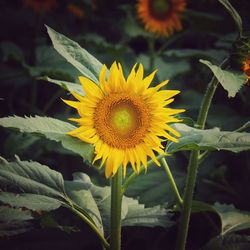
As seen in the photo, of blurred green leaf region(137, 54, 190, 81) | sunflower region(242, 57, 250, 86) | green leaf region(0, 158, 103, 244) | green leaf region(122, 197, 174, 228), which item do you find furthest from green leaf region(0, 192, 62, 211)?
blurred green leaf region(137, 54, 190, 81)

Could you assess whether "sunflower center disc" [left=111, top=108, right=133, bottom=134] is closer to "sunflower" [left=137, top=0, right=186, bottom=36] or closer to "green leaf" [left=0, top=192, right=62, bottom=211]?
"green leaf" [left=0, top=192, right=62, bottom=211]

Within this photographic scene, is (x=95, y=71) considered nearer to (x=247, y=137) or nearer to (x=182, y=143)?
(x=182, y=143)

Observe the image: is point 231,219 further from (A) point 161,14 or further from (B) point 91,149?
(A) point 161,14

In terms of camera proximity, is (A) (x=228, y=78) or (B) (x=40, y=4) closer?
(A) (x=228, y=78)

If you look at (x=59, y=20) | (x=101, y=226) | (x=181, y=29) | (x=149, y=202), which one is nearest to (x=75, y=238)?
(x=101, y=226)

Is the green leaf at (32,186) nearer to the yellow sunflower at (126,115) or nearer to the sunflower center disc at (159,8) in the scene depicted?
the yellow sunflower at (126,115)

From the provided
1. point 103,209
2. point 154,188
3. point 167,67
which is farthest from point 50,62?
point 103,209
